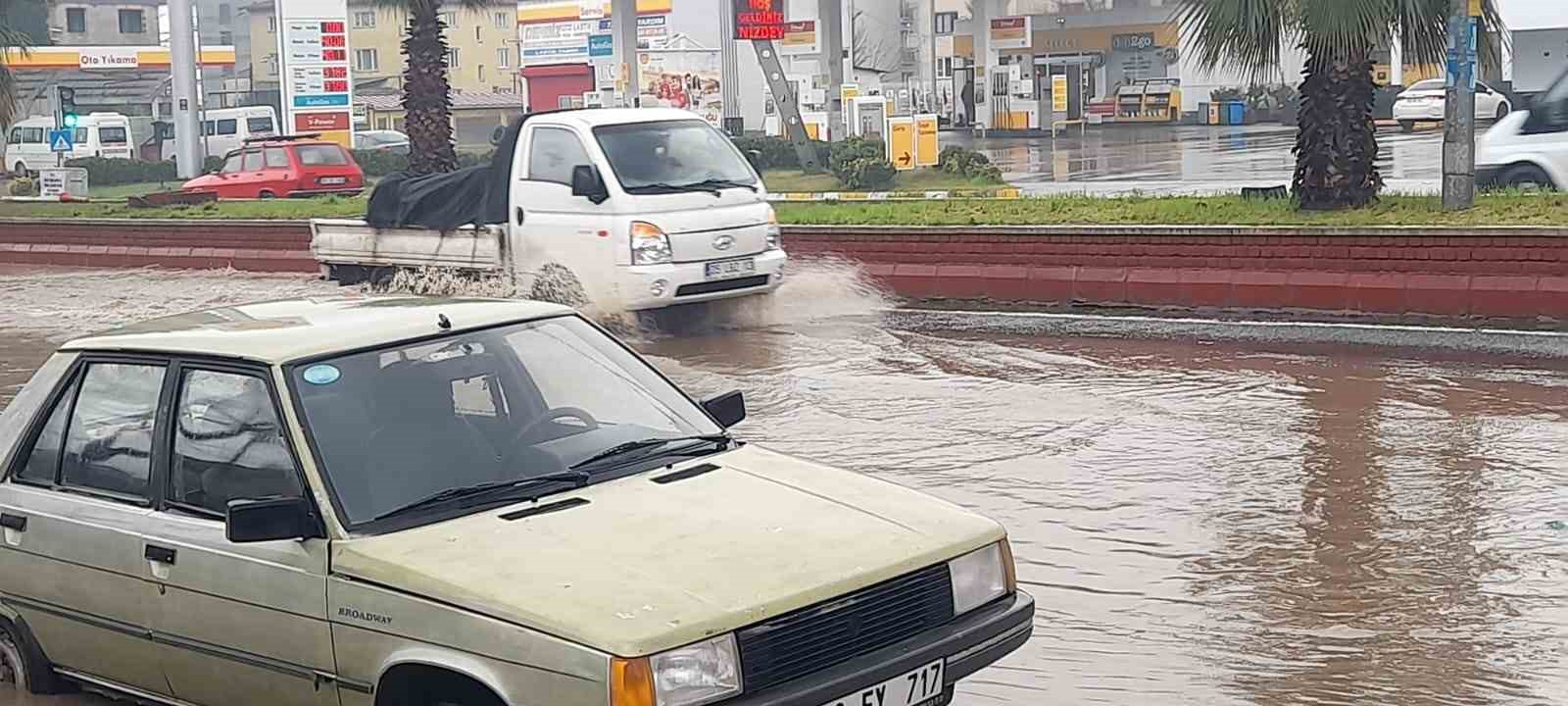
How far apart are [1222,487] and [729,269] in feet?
21.3

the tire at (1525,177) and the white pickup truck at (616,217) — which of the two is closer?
the white pickup truck at (616,217)

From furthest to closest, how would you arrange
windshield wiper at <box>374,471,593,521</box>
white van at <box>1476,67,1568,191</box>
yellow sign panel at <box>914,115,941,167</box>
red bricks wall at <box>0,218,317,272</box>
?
1. yellow sign panel at <box>914,115,941,167</box>
2. red bricks wall at <box>0,218,317,272</box>
3. white van at <box>1476,67,1568,191</box>
4. windshield wiper at <box>374,471,593,521</box>

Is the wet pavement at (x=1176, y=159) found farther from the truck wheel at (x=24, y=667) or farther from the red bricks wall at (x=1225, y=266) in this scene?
the truck wheel at (x=24, y=667)

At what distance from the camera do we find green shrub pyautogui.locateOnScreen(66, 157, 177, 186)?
48.5 meters

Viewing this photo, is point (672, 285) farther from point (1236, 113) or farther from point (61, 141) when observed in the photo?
point (61, 141)

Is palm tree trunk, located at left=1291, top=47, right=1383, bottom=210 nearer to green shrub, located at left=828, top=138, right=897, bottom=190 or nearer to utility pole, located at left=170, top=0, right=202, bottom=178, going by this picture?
green shrub, located at left=828, top=138, right=897, bottom=190

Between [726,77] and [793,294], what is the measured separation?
35.4 meters

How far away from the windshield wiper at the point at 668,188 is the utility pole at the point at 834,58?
25.7 m

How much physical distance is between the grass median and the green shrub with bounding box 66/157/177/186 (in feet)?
105

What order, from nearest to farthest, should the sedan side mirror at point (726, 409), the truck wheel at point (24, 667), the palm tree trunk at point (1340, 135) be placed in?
1. the truck wheel at point (24, 667)
2. the sedan side mirror at point (726, 409)
3. the palm tree trunk at point (1340, 135)

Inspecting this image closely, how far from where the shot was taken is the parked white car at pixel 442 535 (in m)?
4.35

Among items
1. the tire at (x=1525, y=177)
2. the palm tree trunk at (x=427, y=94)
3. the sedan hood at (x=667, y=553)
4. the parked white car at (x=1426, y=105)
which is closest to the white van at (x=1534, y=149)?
the tire at (x=1525, y=177)

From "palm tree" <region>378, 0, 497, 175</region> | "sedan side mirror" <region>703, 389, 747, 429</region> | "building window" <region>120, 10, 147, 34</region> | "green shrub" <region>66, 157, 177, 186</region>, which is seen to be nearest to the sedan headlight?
"sedan side mirror" <region>703, 389, 747, 429</region>

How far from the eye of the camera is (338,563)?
4.73 metres
